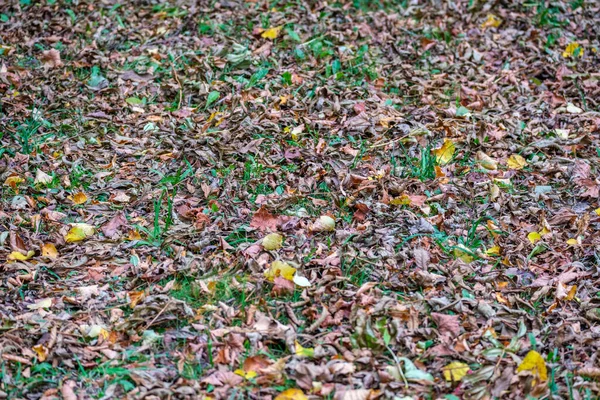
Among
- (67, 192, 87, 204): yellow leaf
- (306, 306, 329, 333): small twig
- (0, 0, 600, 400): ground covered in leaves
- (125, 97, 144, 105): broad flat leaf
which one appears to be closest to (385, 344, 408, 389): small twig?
(0, 0, 600, 400): ground covered in leaves

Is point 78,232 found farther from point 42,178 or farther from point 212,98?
point 212,98

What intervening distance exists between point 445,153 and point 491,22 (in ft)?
6.61

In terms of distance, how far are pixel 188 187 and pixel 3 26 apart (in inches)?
104

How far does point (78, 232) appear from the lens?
3896 millimetres

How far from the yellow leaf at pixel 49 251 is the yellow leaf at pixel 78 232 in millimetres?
99

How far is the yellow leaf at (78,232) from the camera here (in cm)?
388

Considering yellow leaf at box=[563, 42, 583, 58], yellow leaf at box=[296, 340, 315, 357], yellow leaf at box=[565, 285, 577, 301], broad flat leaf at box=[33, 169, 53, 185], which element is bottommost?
yellow leaf at box=[565, 285, 577, 301]

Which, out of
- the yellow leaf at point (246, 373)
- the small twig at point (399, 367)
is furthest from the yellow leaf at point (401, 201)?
the yellow leaf at point (246, 373)

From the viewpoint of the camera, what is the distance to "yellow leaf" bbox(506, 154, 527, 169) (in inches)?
178

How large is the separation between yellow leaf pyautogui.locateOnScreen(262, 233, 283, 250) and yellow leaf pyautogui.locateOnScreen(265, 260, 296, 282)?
18cm

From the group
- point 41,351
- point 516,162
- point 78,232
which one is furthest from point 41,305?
point 516,162

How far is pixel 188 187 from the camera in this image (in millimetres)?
4234

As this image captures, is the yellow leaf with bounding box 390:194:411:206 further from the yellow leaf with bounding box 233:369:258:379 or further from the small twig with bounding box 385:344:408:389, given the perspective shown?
the yellow leaf with bounding box 233:369:258:379

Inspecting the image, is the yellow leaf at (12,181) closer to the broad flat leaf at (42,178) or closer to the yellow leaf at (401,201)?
the broad flat leaf at (42,178)
